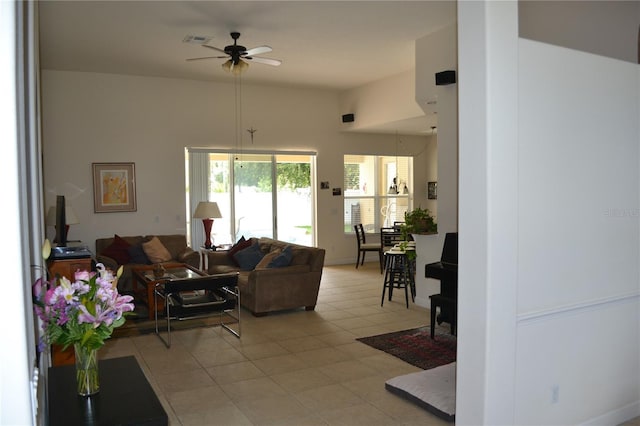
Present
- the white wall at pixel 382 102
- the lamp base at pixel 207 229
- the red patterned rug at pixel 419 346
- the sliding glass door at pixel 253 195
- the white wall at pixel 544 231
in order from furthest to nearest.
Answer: the sliding glass door at pixel 253 195 < the lamp base at pixel 207 229 < the white wall at pixel 382 102 < the red patterned rug at pixel 419 346 < the white wall at pixel 544 231

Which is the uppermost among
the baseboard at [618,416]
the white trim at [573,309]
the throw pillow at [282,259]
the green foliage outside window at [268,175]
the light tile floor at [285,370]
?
the green foliage outside window at [268,175]

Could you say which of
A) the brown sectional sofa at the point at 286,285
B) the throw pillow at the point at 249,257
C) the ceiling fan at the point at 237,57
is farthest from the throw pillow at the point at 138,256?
the ceiling fan at the point at 237,57

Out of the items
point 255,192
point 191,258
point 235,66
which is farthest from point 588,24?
point 255,192

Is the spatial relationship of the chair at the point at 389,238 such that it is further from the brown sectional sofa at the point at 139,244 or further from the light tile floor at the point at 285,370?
the brown sectional sofa at the point at 139,244

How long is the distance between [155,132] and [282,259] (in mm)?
3633

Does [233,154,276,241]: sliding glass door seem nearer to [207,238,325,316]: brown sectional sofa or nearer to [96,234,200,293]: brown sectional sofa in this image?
[96,234,200,293]: brown sectional sofa

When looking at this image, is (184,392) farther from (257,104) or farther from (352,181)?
(352,181)

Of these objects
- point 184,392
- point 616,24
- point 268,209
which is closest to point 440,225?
point 616,24

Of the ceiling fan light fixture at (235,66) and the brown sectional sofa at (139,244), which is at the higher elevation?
the ceiling fan light fixture at (235,66)

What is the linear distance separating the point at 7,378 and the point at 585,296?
302 cm

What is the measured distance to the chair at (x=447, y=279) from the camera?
4824 millimetres

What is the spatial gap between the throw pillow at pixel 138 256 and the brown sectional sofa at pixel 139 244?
0.09m

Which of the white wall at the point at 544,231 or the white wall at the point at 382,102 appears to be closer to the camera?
the white wall at the point at 544,231

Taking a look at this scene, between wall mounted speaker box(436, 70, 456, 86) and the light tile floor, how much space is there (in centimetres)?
276
